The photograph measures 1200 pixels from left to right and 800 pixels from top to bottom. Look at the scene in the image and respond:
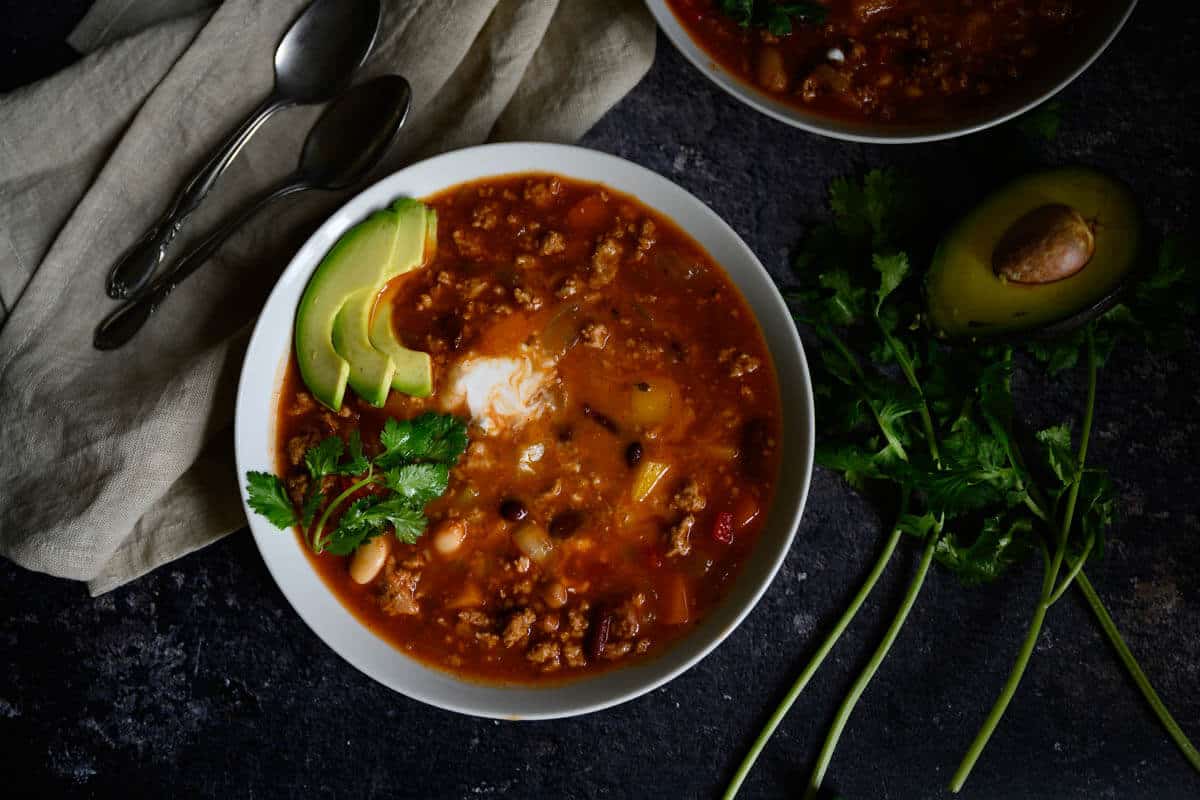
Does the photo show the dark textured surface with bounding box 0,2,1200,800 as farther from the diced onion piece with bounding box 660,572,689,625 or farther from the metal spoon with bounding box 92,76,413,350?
the metal spoon with bounding box 92,76,413,350

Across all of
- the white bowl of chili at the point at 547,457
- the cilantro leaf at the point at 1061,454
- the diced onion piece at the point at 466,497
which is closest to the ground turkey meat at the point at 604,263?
the white bowl of chili at the point at 547,457

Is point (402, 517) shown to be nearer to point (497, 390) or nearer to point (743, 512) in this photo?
point (497, 390)

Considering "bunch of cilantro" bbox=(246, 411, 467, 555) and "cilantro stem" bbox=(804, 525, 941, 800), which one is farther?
"cilantro stem" bbox=(804, 525, 941, 800)

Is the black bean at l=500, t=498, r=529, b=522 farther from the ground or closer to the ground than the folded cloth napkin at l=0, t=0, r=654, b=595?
closer to the ground

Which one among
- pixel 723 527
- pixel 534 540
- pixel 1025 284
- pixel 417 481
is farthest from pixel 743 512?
pixel 1025 284

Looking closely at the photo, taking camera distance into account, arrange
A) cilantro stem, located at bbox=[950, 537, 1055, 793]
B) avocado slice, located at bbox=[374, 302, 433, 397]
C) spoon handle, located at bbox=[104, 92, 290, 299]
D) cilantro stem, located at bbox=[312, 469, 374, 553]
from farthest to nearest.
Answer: cilantro stem, located at bbox=[950, 537, 1055, 793]
spoon handle, located at bbox=[104, 92, 290, 299]
avocado slice, located at bbox=[374, 302, 433, 397]
cilantro stem, located at bbox=[312, 469, 374, 553]

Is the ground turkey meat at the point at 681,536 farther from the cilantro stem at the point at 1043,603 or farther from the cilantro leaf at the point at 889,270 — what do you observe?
the cilantro stem at the point at 1043,603

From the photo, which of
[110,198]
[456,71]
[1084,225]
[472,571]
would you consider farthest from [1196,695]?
[110,198]

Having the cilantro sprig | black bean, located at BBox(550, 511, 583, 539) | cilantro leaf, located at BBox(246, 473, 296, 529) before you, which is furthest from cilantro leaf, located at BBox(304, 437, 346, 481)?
the cilantro sprig
